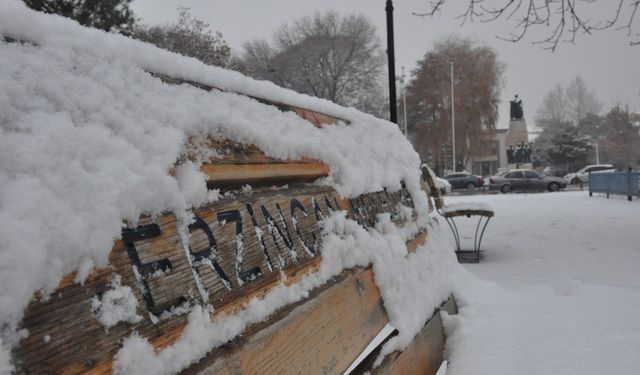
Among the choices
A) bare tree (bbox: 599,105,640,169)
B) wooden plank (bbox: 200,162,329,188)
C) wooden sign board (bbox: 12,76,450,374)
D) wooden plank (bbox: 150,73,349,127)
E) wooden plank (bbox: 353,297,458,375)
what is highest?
bare tree (bbox: 599,105,640,169)

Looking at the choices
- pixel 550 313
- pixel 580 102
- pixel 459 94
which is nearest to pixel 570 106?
pixel 580 102

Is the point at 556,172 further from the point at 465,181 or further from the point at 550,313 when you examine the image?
the point at 550,313

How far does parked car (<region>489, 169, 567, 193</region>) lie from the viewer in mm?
27250

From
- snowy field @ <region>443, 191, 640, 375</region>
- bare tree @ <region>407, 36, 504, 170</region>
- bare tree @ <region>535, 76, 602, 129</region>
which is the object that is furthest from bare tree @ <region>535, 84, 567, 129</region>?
snowy field @ <region>443, 191, 640, 375</region>

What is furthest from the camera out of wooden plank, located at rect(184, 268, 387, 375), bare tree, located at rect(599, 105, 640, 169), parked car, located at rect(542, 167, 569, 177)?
bare tree, located at rect(599, 105, 640, 169)

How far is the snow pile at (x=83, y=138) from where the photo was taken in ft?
2.18

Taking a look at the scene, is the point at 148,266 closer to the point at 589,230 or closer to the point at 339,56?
the point at 589,230

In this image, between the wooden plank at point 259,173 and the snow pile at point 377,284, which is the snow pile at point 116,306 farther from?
the wooden plank at point 259,173

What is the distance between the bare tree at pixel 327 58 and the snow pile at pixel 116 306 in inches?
1543

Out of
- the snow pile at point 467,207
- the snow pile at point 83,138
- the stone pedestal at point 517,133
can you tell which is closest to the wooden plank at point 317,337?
the snow pile at point 83,138

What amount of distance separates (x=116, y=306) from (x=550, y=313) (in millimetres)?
3313

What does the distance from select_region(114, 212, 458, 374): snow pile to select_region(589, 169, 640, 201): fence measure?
50.7 ft

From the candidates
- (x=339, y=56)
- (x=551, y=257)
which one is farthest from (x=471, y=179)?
(x=551, y=257)

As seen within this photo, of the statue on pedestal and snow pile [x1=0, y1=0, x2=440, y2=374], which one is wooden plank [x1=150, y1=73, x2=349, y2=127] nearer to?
snow pile [x1=0, y1=0, x2=440, y2=374]
